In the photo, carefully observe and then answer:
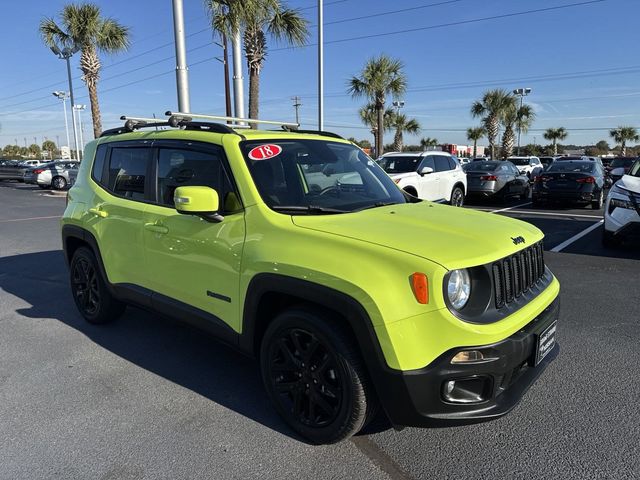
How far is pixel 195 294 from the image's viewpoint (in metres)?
3.31

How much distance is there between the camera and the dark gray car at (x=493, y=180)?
15531mm

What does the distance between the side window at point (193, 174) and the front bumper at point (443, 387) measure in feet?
4.84

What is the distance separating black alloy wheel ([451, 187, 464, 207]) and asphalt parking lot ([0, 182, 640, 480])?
29.2 ft

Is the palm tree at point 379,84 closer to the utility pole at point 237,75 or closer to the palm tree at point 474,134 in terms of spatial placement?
the utility pole at point 237,75

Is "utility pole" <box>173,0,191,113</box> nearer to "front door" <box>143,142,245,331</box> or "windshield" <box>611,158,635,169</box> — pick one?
"front door" <box>143,142,245,331</box>

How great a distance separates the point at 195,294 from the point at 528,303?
2.14 metres

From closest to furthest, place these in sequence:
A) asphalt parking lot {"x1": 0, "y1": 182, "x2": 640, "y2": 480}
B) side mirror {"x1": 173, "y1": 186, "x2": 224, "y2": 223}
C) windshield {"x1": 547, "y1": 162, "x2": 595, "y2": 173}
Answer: asphalt parking lot {"x1": 0, "y1": 182, "x2": 640, "y2": 480}
side mirror {"x1": 173, "y1": 186, "x2": 224, "y2": 223}
windshield {"x1": 547, "y1": 162, "x2": 595, "y2": 173}

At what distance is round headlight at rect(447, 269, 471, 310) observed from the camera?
2.33 meters

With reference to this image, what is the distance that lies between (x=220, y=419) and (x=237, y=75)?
13513 millimetres

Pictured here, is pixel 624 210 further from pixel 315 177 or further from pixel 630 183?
pixel 315 177

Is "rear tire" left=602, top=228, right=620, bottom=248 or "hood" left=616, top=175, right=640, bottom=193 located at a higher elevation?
"hood" left=616, top=175, right=640, bottom=193

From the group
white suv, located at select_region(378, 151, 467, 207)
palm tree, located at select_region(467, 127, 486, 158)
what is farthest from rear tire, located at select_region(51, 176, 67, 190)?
palm tree, located at select_region(467, 127, 486, 158)

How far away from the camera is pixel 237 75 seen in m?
14.8

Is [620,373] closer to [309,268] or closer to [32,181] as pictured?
[309,268]
